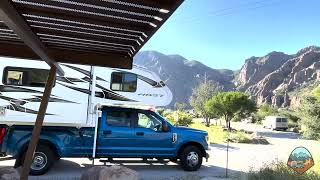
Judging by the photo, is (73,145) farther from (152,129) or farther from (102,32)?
(102,32)

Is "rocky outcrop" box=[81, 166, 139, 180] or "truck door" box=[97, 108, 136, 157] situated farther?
"truck door" box=[97, 108, 136, 157]

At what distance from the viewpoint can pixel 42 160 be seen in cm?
1285

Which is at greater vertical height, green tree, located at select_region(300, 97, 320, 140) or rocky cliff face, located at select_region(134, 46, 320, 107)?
rocky cliff face, located at select_region(134, 46, 320, 107)

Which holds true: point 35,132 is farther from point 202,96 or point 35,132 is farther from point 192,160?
point 202,96

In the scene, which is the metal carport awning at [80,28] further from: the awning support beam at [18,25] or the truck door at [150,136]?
the truck door at [150,136]

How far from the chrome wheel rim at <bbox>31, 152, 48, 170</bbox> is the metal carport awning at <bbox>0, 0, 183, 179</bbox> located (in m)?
5.10

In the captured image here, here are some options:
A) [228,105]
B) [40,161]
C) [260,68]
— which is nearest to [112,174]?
[40,161]

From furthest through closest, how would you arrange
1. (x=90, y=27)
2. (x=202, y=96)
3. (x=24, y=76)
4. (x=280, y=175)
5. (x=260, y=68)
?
1. (x=260, y=68)
2. (x=202, y=96)
3. (x=24, y=76)
4. (x=280, y=175)
5. (x=90, y=27)

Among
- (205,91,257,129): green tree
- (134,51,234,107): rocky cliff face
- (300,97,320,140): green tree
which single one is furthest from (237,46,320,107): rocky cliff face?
(300,97,320,140): green tree

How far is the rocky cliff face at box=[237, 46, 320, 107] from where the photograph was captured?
152 metres

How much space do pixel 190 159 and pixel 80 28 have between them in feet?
29.6

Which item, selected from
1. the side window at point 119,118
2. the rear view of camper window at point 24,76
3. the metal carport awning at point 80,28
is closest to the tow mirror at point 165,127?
the side window at point 119,118

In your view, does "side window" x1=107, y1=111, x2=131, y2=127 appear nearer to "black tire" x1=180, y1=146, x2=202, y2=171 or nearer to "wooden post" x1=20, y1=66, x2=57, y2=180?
"black tire" x1=180, y1=146, x2=202, y2=171

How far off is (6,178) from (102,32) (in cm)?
331
